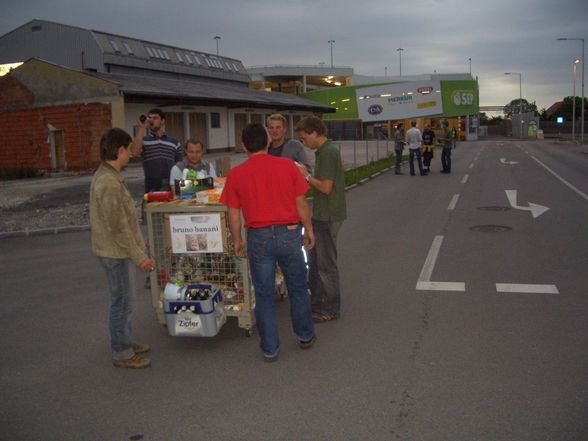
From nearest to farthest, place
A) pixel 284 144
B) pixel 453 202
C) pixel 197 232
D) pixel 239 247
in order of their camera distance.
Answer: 1. pixel 239 247
2. pixel 197 232
3. pixel 284 144
4. pixel 453 202


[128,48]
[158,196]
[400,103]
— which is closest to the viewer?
[158,196]

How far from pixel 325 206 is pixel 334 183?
9.9 inches

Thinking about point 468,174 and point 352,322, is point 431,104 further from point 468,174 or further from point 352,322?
point 352,322

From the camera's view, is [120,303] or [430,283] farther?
[430,283]

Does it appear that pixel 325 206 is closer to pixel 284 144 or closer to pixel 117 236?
pixel 284 144

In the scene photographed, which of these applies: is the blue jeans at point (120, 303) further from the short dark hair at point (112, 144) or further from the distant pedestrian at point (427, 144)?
the distant pedestrian at point (427, 144)

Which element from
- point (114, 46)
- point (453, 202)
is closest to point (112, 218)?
point (453, 202)

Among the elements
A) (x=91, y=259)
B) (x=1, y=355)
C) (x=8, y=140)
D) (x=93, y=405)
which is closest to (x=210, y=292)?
(x=93, y=405)

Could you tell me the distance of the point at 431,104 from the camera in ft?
94.0

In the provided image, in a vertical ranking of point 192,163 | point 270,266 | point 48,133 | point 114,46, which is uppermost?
point 114,46

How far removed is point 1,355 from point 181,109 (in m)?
29.8

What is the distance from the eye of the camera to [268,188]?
477 centimetres

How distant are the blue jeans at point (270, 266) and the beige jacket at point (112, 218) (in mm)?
A: 943

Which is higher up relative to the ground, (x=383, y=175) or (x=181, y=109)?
(x=181, y=109)
